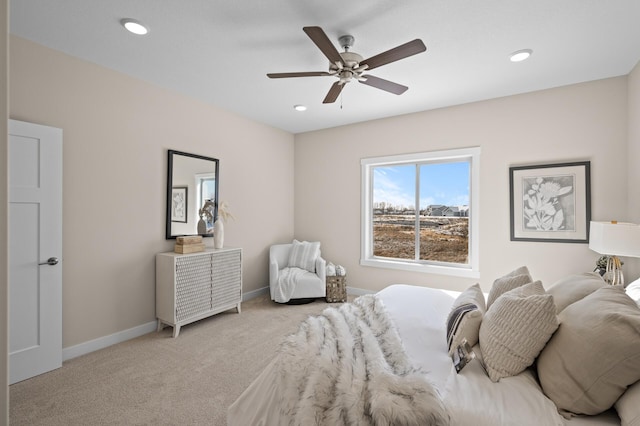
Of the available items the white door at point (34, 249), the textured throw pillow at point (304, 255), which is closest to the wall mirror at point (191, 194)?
the white door at point (34, 249)

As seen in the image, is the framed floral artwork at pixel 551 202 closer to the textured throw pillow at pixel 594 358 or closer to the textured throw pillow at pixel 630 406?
the textured throw pillow at pixel 594 358

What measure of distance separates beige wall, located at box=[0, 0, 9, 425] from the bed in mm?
934

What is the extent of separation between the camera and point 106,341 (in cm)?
299

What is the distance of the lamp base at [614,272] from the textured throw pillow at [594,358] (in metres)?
1.85

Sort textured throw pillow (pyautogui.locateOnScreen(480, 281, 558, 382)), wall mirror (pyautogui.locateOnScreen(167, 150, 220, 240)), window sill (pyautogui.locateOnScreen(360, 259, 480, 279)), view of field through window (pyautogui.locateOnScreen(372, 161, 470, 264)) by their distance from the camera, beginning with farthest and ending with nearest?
view of field through window (pyautogui.locateOnScreen(372, 161, 470, 264)), window sill (pyautogui.locateOnScreen(360, 259, 480, 279)), wall mirror (pyautogui.locateOnScreen(167, 150, 220, 240)), textured throw pillow (pyautogui.locateOnScreen(480, 281, 558, 382))

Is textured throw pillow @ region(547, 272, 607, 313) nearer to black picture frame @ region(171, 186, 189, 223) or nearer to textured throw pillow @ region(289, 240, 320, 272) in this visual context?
textured throw pillow @ region(289, 240, 320, 272)

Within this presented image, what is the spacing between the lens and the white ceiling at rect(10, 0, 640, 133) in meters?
2.11

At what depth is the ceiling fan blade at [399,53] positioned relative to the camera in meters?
2.00

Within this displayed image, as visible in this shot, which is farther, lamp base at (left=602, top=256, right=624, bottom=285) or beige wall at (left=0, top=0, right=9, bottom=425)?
lamp base at (left=602, top=256, right=624, bottom=285)

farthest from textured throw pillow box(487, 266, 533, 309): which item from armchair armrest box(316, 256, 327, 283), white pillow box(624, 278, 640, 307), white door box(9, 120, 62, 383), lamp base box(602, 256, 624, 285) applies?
white door box(9, 120, 62, 383)

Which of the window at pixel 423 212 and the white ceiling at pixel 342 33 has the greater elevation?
the white ceiling at pixel 342 33

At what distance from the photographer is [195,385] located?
232cm

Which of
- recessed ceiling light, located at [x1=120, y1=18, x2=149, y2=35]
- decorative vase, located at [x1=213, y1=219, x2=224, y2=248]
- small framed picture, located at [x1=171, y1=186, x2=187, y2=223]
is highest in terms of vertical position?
recessed ceiling light, located at [x1=120, y1=18, x2=149, y2=35]

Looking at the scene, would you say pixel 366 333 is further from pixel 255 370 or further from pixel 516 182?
pixel 516 182
